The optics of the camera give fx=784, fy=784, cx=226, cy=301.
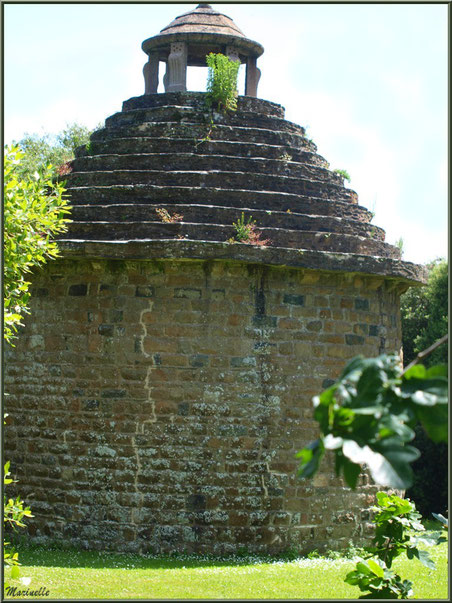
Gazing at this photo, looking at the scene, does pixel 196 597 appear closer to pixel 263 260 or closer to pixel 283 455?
pixel 283 455

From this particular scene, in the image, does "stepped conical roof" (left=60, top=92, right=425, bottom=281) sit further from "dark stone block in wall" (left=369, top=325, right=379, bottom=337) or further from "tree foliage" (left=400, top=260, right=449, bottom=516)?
"tree foliage" (left=400, top=260, right=449, bottom=516)

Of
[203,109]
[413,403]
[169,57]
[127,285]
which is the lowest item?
[413,403]

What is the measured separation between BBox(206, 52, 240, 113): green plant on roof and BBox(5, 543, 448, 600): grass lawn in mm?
6234

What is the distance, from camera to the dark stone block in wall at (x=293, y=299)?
973 cm

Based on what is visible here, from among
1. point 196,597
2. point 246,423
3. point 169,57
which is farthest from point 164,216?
point 196,597

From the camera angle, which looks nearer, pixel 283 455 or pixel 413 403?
pixel 413 403

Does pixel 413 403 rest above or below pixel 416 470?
above

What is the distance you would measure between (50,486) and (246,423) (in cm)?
262

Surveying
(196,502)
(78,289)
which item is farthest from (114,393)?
(196,502)

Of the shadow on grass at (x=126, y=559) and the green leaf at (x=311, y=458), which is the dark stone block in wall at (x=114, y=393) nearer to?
the shadow on grass at (x=126, y=559)

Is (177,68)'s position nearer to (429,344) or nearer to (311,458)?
(311,458)

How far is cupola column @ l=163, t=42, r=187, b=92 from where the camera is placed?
1211 centimetres

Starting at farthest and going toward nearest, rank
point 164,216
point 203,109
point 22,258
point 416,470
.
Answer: point 416,470 < point 203,109 < point 164,216 < point 22,258

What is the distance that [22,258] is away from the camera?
681 cm
